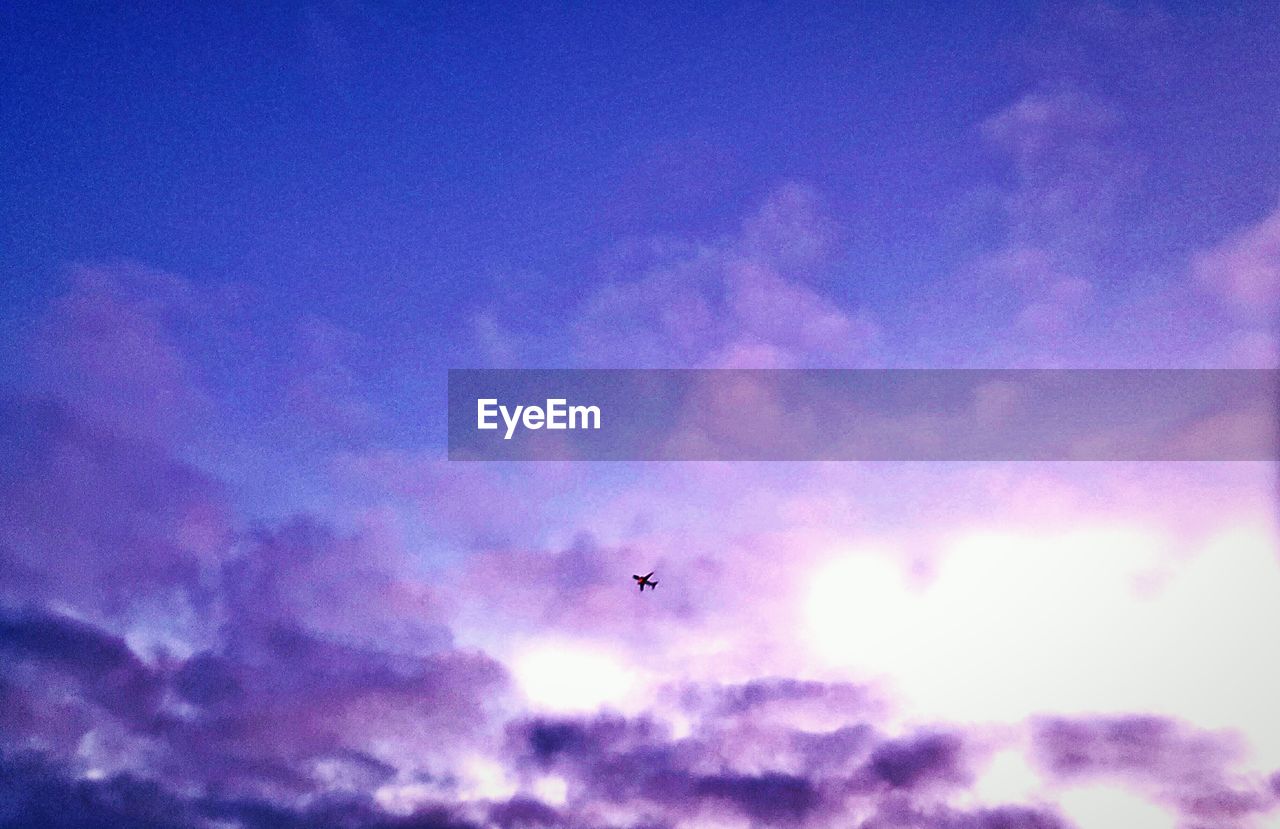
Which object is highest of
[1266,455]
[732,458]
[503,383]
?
[503,383]

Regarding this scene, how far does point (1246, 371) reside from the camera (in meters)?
63.7

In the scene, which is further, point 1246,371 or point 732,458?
point 732,458

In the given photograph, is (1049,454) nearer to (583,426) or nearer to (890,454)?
(890,454)

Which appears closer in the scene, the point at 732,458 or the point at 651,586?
the point at 732,458

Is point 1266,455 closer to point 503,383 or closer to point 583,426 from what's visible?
point 583,426

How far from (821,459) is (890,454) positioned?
571cm

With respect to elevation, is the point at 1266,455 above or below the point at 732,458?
below

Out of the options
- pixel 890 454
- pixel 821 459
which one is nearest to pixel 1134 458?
pixel 890 454

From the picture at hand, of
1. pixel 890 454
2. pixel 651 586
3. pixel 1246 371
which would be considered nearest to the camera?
pixel 1246 371

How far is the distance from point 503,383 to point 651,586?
184ft

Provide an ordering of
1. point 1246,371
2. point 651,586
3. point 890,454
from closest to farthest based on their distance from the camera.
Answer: point 1246,371 → point 890,454 → point 651,586

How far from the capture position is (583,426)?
7100 centimetres

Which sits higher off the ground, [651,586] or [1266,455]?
[651,586]

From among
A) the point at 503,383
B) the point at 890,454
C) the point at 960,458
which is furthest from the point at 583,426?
the point at 960,458
